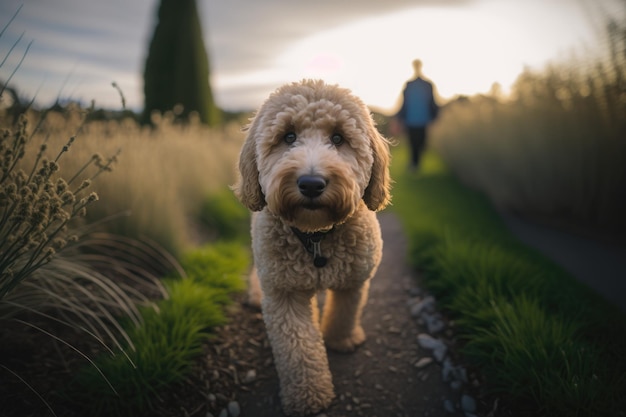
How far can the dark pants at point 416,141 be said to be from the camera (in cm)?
970

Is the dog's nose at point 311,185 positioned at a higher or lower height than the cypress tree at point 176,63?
lower

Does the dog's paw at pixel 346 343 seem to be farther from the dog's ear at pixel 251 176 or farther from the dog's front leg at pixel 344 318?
the dog's ear at pixel 251 176

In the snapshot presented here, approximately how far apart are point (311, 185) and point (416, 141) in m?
8.79

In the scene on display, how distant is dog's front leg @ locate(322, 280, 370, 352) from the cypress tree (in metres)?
11.6

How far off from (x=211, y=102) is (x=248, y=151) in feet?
40.1

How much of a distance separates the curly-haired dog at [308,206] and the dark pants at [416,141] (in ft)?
25.4

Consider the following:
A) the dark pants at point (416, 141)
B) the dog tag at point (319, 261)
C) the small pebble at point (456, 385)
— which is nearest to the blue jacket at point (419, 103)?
the dark pants at point (416, 141)

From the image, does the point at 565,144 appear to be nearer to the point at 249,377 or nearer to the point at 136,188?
the point at 249,377

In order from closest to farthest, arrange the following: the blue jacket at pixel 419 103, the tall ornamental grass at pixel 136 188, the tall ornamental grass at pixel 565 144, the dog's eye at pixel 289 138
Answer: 1. the dog's eye at pixel 289 138
2. the tall ornamental grass at pixel 136 188
3. the tall ornamental grass at pixel 565 144
4. the blue jacket at pixel 419 103

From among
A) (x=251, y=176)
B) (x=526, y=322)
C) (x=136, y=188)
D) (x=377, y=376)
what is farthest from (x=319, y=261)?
(x=136, y=188)

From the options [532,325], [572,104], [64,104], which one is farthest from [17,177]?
[572,104]

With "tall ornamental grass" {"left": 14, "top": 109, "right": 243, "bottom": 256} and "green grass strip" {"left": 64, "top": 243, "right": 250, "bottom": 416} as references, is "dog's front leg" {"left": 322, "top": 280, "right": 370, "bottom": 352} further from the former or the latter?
"tall ornamental grass" {"left": 14, "top": 109, "right": 243, "bottom": 256}

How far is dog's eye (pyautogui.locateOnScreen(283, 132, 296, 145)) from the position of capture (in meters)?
2.27

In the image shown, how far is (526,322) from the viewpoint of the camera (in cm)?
263
